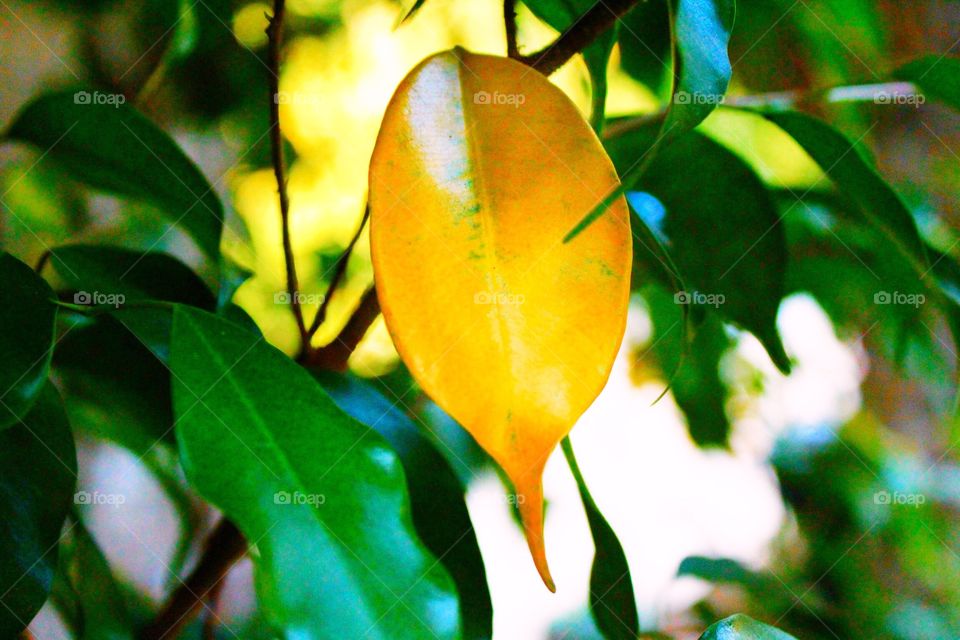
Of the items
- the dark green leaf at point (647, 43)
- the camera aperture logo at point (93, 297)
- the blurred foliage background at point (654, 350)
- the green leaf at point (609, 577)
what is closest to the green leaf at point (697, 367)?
the blurred foliage background at point (654, 350)

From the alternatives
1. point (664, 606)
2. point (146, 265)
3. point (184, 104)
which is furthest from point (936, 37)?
point (146, 265)

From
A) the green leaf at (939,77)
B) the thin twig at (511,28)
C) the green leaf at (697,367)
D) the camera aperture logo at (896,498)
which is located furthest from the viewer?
the camera aperture logo at (896,498)

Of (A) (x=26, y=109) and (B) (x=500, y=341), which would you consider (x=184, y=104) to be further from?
(B) (x=500, y=341)

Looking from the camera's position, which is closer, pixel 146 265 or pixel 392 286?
pixel 392 286

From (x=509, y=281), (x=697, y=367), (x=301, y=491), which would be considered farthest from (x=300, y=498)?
(x=697, y=367)

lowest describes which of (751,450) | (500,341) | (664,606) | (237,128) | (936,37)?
(664,606)

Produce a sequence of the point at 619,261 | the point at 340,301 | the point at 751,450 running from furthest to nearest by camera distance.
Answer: the point at 751,450 → the point at 340,301 → the point at 619,261

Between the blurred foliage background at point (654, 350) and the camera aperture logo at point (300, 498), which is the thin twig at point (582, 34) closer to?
the camera aperture logo at point (300, 498)

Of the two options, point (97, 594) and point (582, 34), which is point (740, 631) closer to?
point (582, 34)
